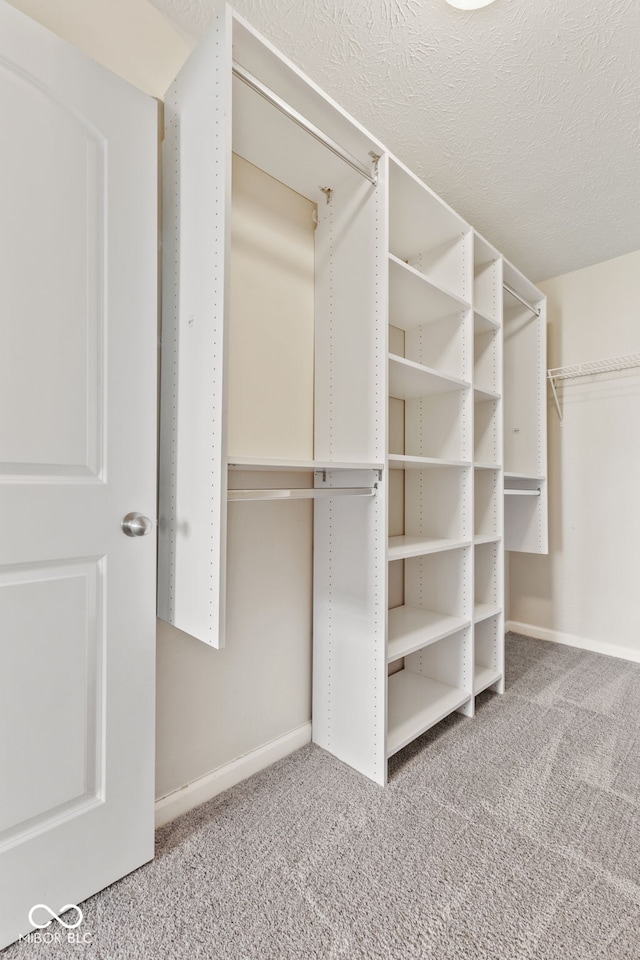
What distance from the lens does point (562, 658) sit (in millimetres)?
2787

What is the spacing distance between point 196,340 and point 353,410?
0.67m

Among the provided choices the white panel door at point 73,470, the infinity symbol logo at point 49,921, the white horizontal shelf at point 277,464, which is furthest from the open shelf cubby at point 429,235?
the infinity symbol logo at point 49,921

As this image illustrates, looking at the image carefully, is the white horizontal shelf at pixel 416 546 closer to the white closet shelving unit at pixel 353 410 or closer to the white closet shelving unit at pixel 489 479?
the white closet shelving unit at pixel 353 410

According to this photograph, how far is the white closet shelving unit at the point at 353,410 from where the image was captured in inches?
46.4

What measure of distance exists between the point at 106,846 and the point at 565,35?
273 centimetres

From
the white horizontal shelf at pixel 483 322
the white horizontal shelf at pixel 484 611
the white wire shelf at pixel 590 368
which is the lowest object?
the white horizontal shelf at pixel 484 611

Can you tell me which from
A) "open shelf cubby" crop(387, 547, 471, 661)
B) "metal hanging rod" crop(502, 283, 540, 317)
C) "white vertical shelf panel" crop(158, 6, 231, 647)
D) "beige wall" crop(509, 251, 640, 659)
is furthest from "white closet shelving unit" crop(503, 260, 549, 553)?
"white vertical shelf panel" crop(158, 6, 231, 647)

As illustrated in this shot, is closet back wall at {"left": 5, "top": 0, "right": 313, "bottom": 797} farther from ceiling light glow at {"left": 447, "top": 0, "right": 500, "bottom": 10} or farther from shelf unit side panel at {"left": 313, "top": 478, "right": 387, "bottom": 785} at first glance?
ceiling light glow at {"left": 447, "top": 0, "right": 500, "bottom": 10}

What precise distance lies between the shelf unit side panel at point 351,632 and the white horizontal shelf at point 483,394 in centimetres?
88

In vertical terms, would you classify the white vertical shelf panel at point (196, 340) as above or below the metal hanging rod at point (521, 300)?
below

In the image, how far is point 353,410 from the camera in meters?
1.69

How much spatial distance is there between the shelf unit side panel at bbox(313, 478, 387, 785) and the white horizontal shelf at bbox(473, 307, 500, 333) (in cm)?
110

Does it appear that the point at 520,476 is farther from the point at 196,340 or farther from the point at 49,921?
the point at 49,921

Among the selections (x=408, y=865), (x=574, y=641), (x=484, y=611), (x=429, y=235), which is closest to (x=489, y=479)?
(x=484, y=611)
